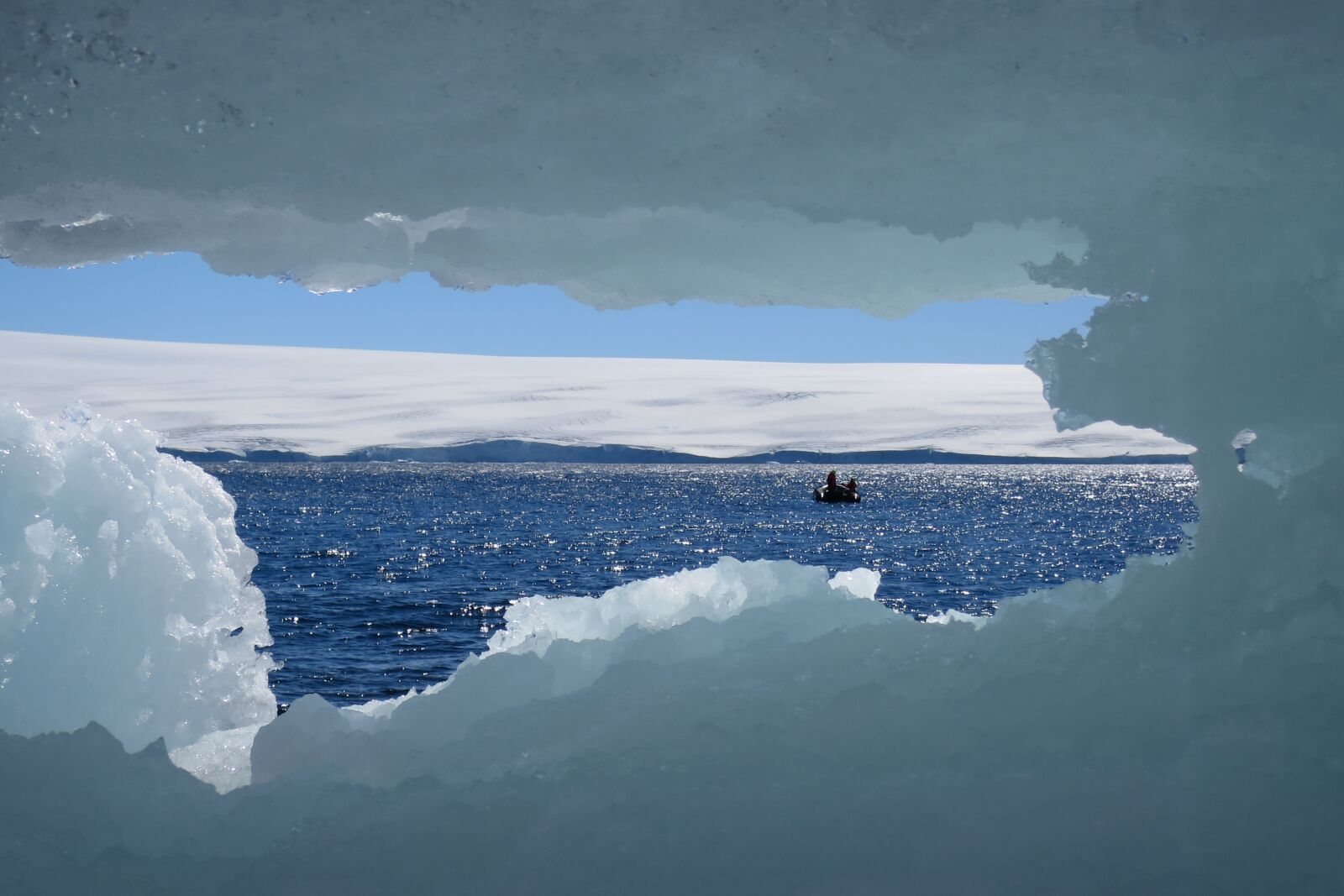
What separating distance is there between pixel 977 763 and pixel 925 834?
50 centimetres

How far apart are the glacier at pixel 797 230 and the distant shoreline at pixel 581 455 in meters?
89.1

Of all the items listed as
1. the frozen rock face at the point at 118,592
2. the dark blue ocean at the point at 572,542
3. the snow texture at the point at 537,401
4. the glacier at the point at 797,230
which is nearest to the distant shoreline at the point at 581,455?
the snow texture at the point at 537,401

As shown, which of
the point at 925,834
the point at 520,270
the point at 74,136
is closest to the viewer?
the point at 925,834

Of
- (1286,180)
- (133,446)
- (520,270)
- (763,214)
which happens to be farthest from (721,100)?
(133,446)

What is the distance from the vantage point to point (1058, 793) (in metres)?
4.55

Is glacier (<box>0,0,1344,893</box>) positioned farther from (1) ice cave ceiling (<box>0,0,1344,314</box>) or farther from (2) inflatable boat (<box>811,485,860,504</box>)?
(2) inflatable boat (<box>811,485,860,504</box>)

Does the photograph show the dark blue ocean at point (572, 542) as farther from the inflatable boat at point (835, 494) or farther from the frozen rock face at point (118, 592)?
the frozen rock face at point (118, 592)

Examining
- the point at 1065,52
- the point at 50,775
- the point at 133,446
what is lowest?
the point at 50,775

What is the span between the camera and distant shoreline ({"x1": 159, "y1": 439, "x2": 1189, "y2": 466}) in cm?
9562

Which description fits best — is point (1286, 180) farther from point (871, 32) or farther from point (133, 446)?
point (133, 446)

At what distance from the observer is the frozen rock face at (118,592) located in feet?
22.2

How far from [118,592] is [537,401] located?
112 metres

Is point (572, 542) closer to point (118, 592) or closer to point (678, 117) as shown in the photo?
point (118, 592)

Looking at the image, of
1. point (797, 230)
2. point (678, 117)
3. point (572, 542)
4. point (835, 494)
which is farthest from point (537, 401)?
point (678, 117)
